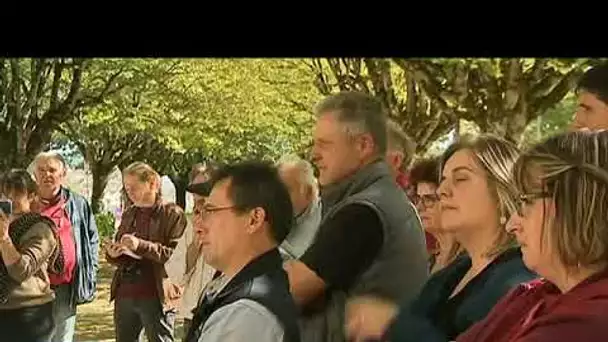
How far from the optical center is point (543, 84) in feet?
6.96

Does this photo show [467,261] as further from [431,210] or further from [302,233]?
[302,233]

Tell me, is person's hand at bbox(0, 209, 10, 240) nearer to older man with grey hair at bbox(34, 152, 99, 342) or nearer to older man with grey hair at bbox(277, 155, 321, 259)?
older man with grey hair at bbox(34, 152, 99, 342)

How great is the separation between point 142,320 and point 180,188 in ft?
0.96

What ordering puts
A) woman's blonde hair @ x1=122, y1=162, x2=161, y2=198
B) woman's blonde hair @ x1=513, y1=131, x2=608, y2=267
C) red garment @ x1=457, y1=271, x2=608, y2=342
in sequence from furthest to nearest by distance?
woman's blonde hair @ x1=122, y1=162, x2=161, y2=198 < woman's blonde hair @ x1=513, y1=131, x2=608, y2=267 < red garment @ x1=457, y1=271, x2=608, y2=342

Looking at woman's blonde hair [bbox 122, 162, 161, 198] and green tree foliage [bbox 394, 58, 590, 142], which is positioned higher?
green tree foliage [bbox 394, 58, 590, 142]

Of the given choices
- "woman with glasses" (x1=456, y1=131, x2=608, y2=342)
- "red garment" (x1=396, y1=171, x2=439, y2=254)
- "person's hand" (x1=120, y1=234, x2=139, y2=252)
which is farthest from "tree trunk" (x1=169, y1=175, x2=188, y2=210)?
"woman with glasses" (x1=456, y1=131, x2=608, y2=342)

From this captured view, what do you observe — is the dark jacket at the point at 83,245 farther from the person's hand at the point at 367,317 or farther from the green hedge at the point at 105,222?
the person's hand at the point at 367,317

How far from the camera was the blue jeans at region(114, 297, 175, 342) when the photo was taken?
7.27 feet

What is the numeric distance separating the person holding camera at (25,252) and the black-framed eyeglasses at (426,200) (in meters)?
0.75

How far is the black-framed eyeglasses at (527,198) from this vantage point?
6.07 ft

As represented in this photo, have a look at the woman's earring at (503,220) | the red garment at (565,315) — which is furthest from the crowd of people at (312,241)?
the red garment at (565,315)
